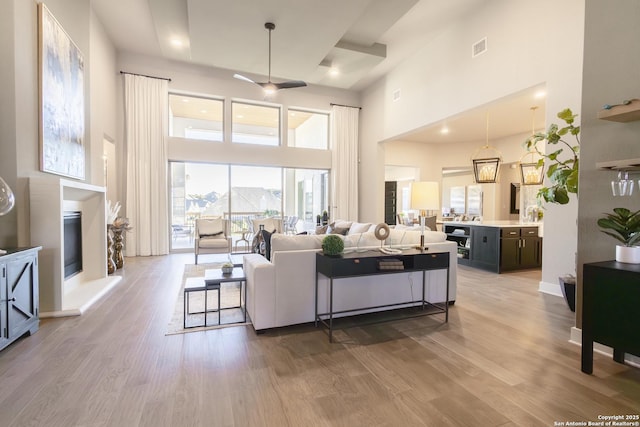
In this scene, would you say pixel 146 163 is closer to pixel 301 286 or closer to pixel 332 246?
pixel 301 286

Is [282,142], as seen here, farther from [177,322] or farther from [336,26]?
[177,322]

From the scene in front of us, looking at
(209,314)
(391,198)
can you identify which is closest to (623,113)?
(209,314)

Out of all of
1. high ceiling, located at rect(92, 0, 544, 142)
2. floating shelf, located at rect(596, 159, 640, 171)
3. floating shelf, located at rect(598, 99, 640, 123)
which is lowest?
floating shelf, located at rect(596, 159, 640, 171)

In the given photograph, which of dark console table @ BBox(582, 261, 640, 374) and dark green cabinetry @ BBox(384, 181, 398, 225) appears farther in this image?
dark green cabinetry @ BBox(384, 181, 398, 225)

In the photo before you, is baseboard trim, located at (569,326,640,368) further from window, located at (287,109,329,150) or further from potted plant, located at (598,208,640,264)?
window, located at (287,109,329,150)

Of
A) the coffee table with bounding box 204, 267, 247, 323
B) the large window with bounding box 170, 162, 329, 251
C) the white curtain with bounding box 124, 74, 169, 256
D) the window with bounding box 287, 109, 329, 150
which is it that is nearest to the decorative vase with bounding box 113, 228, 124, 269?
the white curtain with bounding box 124, 74, 169, 256

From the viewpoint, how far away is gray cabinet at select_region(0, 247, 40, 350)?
7.91 feet

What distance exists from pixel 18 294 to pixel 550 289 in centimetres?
601

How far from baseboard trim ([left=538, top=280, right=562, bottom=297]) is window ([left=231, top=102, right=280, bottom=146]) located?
658 centimetres

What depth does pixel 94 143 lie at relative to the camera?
16.8ft

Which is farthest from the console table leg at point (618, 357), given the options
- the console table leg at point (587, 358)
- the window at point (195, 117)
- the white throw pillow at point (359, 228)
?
the window at point (195, 117)

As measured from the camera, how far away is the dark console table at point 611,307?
6.39ft

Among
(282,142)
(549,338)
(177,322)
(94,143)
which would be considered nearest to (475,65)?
(549,338)

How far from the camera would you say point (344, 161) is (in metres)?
8.74
